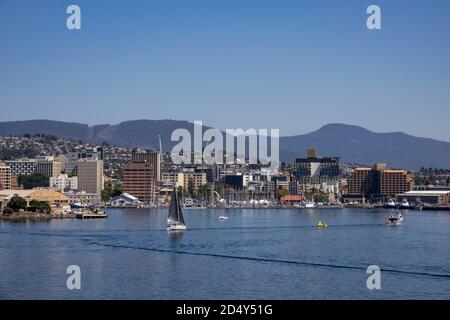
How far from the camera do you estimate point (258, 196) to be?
70.2m

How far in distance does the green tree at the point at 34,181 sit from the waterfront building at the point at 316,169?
27938 mm

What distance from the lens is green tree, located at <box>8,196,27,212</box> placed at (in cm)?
3772

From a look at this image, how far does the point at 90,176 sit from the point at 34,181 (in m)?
4.08

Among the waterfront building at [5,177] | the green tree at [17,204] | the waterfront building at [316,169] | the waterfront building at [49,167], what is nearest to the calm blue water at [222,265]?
the green tree at [17,204]

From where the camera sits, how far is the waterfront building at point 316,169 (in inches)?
3391

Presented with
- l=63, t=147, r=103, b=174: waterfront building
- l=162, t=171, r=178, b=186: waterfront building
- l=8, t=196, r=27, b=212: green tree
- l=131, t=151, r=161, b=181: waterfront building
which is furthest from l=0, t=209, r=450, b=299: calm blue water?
l=63, t=147, r=103, b=174: waterfront building

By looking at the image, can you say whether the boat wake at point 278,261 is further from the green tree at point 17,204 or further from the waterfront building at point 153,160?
the waterfront building at point 153,160

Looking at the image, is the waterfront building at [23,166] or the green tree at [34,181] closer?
the green tree at [34,181]

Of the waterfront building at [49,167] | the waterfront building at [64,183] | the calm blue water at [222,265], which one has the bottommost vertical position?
the calm blue water at [222,265]

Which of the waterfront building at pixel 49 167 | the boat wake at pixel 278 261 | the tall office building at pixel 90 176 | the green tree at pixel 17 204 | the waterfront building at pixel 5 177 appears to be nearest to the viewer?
the boat wake at pixel 278 261

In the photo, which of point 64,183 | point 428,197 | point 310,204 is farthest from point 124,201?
point 428,197

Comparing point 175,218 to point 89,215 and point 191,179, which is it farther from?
point 191,179
